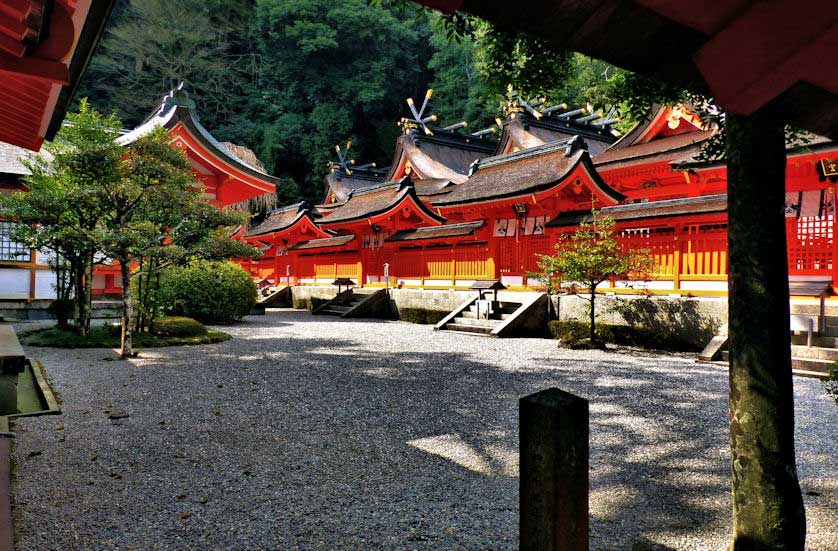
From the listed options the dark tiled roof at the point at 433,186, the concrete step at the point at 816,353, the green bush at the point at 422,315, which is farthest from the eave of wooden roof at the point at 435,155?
the concrete step at the point at 816,353

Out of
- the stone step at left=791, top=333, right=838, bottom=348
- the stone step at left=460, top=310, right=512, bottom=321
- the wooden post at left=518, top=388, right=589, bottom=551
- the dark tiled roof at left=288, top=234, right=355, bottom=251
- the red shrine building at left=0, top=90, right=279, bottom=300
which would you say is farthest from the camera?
the dark tiled roof at left=288, top=234, right=355, bottom=251

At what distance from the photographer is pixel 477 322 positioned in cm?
1383

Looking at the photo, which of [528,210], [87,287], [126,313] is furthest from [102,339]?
[528,210]

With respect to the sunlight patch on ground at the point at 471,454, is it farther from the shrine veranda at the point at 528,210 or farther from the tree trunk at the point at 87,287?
the tree trunk at the point at 87,287

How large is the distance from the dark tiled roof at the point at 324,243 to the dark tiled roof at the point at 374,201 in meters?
1.03

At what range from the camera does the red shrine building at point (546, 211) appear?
33.0 ft

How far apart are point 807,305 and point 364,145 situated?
36.0m

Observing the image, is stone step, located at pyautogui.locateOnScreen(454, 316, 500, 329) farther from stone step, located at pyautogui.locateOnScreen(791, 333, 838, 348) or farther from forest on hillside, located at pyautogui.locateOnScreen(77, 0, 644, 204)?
forest on hillside, located at pyautogui.locateOnScreen(77, 0, 644, 204)

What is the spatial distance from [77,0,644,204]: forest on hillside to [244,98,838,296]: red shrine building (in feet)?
40.0

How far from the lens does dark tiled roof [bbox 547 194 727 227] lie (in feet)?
34.7

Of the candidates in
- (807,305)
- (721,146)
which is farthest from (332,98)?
(721,146)

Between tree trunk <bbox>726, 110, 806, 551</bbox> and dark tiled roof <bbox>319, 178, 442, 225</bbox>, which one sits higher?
dark tiled roof <bbox>319, 178, 442, 225</bbox>

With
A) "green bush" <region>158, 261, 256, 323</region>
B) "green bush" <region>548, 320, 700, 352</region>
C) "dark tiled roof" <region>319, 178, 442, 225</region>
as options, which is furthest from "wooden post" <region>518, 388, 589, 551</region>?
"dark tiled roof" <region>319, 178, 442, 225</region>

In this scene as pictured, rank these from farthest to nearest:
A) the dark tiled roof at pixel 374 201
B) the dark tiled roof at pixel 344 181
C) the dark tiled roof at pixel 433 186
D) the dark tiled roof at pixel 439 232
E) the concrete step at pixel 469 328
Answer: the dark tiled roof at pixel 344 181
the dark tiled roof at pixel 433 186
the dark tiled roof at pixel 374 201
the dark tiled roof at pixel 439 232
the concrete step at pixel 469 328
